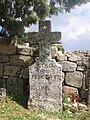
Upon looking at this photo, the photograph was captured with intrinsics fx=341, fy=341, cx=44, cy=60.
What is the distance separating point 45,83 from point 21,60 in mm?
1178

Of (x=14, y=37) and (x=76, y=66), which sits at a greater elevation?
(x=14, y=37)

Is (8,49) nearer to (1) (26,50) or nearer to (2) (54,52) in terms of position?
(1) (26,50)

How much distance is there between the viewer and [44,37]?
10.1 m

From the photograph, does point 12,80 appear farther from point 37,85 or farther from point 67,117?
point 67,117

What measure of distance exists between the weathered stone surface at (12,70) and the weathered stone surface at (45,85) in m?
0.79

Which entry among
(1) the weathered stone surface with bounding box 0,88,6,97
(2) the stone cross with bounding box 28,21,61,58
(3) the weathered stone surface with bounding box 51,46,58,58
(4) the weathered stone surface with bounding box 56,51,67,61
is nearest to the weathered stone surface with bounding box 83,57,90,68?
(4) the weathered stone surface with bounding box 56,51,67,61

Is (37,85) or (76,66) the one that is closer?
(37,85)

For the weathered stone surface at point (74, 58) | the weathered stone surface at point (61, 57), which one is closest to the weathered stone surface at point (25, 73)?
the weathered stone surface at point (61, 57)

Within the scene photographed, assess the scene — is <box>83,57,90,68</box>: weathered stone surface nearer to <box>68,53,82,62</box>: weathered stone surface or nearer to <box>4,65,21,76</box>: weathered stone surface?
<box>68,53,82,62</box>: weathered stone surface

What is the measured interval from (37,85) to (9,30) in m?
1.82

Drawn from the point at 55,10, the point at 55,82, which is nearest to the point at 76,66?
the point at 55,82

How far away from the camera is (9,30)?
10.0 metres

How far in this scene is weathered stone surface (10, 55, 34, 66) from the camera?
10.4 m

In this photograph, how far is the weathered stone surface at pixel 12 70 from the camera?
34.4ft
